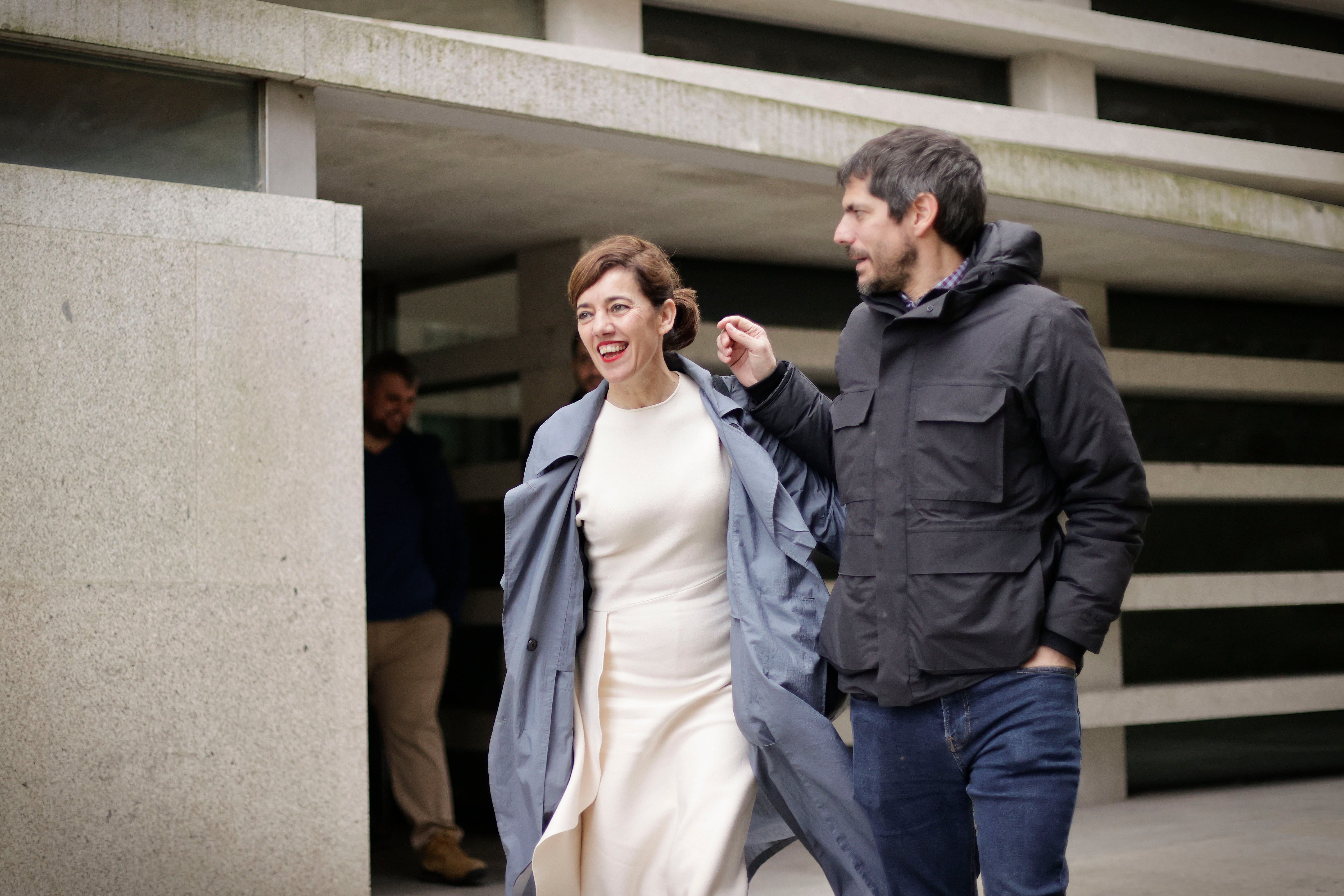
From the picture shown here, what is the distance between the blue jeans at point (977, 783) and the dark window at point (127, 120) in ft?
10.8

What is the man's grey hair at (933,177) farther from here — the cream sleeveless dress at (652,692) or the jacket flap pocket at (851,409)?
the cream sleeveless dress at (652,692)

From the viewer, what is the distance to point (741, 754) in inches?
147

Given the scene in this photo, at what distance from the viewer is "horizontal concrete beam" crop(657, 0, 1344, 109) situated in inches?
320

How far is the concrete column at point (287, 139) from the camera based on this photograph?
5215 mm

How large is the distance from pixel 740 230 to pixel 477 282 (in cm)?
184

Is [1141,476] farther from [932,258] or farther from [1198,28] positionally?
[1198,28]

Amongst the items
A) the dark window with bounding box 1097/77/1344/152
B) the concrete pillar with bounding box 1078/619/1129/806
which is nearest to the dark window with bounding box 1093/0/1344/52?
the dark window with bounding box 1097/77/1344/152

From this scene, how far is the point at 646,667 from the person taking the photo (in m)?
3.78

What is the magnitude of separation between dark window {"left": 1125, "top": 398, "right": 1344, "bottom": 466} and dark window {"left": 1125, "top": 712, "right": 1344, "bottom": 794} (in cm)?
192

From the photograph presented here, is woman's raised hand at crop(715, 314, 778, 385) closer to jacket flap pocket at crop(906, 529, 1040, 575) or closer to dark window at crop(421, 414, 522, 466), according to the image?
jacket flap pocket at crop(906, 529, 1040, 575)

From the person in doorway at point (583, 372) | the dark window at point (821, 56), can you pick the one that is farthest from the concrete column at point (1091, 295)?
the person in doorway at point (583, 372)

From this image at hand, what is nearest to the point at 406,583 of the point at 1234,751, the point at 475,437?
Answer: the point at 475,437

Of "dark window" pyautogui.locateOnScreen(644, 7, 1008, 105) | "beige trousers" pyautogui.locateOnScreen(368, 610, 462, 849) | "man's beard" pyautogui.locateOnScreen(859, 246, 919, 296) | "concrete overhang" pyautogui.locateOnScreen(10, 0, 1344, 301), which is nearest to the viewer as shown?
"man's beard" pyautogui.locateOnScreen(859, 246, 919, 296)

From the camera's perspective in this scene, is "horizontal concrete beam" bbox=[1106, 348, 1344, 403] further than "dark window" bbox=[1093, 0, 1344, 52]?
No
